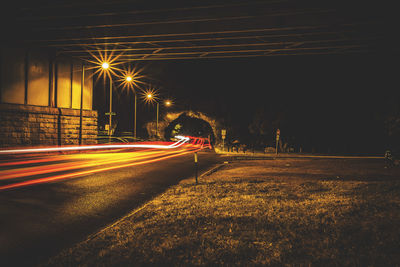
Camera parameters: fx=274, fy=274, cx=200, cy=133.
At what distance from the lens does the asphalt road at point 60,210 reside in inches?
175

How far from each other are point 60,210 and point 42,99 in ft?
52.5

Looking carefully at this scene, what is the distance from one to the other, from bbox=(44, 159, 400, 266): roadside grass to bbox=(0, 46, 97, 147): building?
15505 mm

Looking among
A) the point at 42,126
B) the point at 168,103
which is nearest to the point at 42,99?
the point at 42,126

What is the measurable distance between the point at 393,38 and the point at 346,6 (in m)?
6.44

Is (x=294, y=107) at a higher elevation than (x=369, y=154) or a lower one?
higher

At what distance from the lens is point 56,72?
20.8m

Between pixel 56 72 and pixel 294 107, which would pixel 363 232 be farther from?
pixel 294 107

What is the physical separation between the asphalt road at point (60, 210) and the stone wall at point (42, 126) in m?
9.62

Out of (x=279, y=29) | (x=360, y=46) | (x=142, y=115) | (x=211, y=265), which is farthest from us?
(x=142, y=115)

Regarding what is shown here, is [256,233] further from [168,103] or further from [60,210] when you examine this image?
[168,103]

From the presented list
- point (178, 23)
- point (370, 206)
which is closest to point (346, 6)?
point (178, 23)

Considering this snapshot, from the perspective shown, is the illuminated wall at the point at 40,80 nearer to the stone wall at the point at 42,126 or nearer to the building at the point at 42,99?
the building at the point at 42,99

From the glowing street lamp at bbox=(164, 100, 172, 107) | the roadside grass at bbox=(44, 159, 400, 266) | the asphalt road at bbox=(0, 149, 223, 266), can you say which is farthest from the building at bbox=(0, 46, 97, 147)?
the glowing street lamp at bbox=(164, 100, 172, 107)

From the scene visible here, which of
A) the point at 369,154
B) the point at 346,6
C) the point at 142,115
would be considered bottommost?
the point at 369,154
